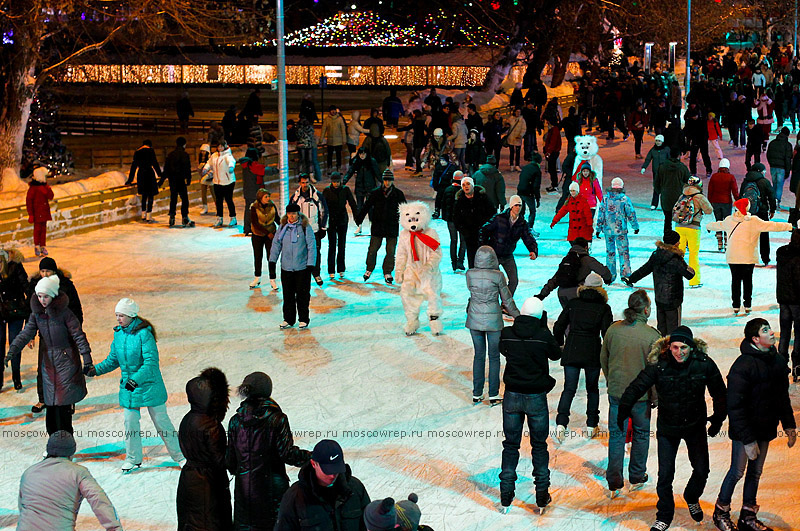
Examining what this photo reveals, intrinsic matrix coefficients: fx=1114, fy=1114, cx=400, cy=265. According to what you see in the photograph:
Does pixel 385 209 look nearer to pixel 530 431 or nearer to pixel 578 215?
pixel 578 215

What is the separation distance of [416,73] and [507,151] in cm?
1417

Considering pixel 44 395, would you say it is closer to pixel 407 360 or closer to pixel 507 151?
pixel 407 360

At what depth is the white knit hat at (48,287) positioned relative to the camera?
830 centimetres

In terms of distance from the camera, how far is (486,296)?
930 centimetres

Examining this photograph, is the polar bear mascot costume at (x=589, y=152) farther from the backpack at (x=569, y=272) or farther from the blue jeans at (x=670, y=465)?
the blue jeans at (x=670, y=465)

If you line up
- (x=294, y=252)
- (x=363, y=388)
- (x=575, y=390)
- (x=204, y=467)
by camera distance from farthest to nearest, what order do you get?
(x=294, y=252), (x=363, y=388), (x=575, y=390), (x=204, y=467)

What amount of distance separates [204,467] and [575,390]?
11.3 feet

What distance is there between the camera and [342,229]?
559 inches

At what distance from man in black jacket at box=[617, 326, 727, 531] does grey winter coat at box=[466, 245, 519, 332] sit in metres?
2.34

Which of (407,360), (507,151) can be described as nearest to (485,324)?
(407,360)

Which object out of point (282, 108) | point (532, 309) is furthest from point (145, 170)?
point (532, 309)

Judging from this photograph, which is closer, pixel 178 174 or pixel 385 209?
pixel 385 209

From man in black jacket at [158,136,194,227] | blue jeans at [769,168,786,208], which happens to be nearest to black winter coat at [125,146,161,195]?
man in black jacket at [158,136,194,227]

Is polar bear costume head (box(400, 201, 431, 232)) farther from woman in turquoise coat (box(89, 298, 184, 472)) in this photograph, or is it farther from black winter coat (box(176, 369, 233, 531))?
black winter coat (box(176, 369, 233, 531))
